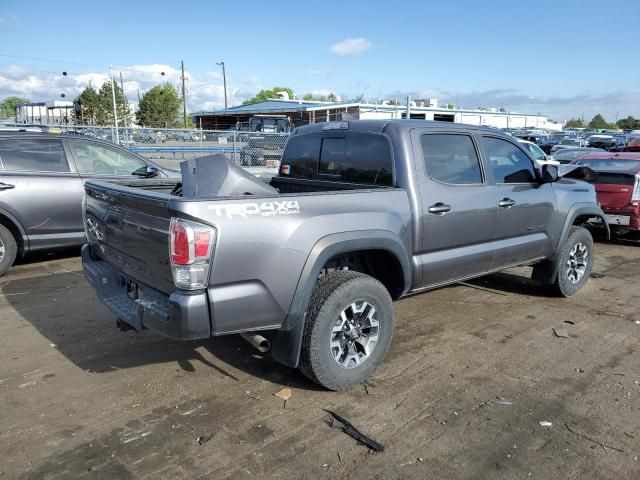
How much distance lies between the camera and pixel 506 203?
16.0ft

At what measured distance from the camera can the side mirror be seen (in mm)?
5340

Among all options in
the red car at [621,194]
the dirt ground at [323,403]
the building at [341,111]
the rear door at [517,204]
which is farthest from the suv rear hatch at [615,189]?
the building at [341,111]

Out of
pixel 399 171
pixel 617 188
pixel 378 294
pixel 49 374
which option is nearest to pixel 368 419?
pixel 378 294

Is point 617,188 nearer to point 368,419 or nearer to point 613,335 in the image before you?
point 613,335

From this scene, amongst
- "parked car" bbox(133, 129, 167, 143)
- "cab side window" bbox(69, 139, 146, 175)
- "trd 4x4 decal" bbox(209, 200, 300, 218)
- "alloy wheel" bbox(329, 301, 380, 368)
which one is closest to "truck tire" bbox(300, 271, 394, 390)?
"alloy wheel" bbox(329, 301, 380, 368)

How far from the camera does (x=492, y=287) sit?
21.0 feet

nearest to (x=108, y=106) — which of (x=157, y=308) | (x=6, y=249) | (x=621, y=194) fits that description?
(x=6, y=249)

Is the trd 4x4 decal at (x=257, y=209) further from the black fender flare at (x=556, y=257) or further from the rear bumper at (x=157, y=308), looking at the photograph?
the black fender flare at (x=556, y=257)

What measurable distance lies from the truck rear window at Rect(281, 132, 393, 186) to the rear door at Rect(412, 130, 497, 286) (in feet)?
0.95

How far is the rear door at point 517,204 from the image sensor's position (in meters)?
4.91

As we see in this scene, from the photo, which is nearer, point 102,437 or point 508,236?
point 102,437

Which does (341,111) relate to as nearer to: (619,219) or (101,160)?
(619,219)

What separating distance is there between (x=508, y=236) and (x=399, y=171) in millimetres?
1591

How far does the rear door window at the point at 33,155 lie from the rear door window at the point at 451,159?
16.8 feet
